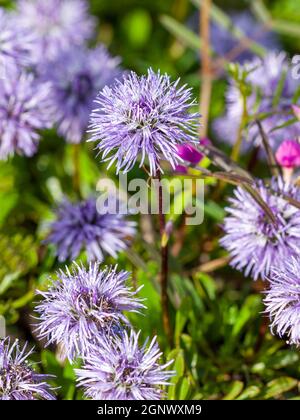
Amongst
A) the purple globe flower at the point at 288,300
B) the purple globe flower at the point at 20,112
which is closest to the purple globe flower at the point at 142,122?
the purple globe flower at the point at 288,300

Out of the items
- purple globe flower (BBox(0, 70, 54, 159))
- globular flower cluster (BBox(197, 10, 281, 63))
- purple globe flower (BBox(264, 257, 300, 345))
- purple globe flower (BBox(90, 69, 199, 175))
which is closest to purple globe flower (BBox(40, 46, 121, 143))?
purple globe flower (BBox(0, 70, 54, 159))

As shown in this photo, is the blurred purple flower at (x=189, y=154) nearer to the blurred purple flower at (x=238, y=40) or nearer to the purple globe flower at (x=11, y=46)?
the purple globe flower at (x=11, y=46)

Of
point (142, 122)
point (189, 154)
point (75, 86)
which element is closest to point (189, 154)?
point (189, 154)

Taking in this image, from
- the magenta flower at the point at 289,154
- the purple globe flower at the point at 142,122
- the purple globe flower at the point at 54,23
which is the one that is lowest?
the purple globe flower at the point at 142,122

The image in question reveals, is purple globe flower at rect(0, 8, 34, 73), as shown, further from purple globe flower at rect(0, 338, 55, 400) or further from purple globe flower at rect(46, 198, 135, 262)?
purple globe flower at rect(0, 338, 55, 400)
